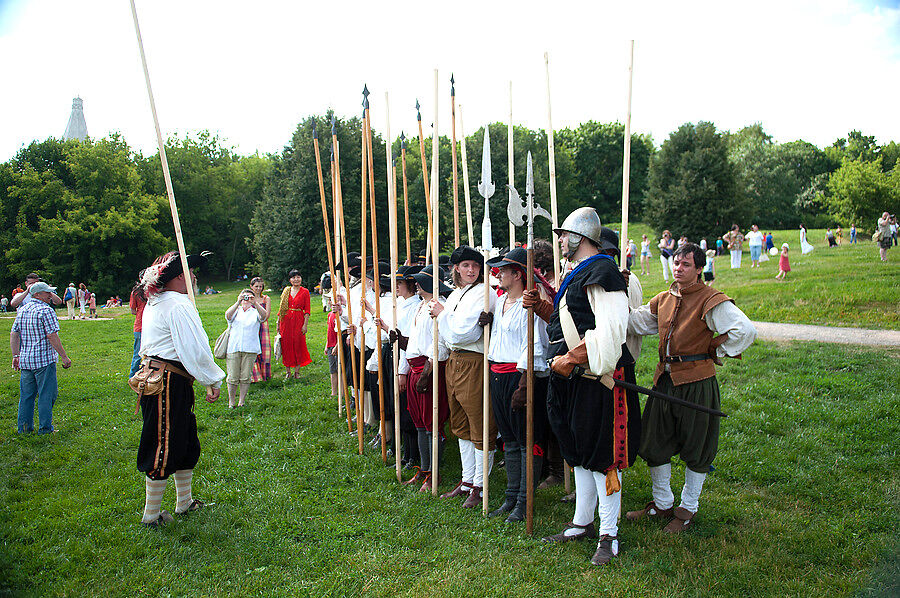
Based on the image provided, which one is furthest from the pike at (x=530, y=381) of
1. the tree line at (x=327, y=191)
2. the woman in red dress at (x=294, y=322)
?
the tree line at (x=327, y=191)

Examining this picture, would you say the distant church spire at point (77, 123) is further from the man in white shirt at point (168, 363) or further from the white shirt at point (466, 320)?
the white shirt at point (466, 320)

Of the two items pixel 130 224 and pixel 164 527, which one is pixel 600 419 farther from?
pixel 130 224

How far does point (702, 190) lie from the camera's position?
33.6m

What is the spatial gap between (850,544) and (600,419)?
192 cm

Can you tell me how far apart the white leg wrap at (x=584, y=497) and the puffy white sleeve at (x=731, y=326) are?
1347mm

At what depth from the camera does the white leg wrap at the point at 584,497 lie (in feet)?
14.2

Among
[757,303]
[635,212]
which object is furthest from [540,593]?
[635,212]

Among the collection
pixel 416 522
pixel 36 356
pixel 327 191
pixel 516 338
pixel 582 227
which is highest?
pixel 327 191

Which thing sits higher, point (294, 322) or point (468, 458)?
point (294, 322)

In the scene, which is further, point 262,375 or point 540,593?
point 262,375

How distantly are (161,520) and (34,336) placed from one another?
13.3 feet

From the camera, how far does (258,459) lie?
6.60 meters

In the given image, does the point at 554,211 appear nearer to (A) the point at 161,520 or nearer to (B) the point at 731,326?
(B) the point at 731,326

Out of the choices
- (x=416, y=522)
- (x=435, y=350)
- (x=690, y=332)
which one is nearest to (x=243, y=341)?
(x=435, y=350)
